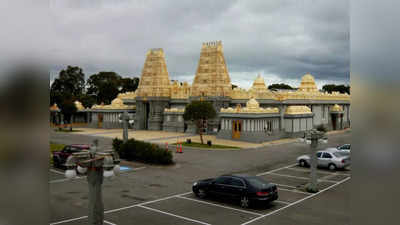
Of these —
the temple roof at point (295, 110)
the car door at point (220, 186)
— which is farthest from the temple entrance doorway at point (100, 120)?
the car door at point (220, 186)

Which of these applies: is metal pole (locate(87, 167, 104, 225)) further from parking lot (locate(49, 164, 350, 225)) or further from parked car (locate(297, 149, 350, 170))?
parked car (locate(297, 149, 350, 170))

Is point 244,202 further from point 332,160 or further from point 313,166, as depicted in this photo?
point 332,160

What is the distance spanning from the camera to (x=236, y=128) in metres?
41.2

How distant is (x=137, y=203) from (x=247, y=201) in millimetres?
4785

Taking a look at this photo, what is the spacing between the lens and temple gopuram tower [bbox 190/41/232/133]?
49.5 m

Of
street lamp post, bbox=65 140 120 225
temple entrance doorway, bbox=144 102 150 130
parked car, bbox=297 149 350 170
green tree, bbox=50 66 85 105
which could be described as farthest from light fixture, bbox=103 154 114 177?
green tree, bbox=50 66 85 105

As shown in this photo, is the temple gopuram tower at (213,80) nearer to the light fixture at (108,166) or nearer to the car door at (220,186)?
the car door at (220,186)

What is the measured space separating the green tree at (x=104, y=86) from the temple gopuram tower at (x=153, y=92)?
96.8 feet

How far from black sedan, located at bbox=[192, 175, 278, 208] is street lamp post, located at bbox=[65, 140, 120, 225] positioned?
753 centimetres

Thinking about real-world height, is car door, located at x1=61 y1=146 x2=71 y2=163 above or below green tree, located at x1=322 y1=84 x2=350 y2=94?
below

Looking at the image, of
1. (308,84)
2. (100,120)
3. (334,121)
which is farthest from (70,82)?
(334,121)
